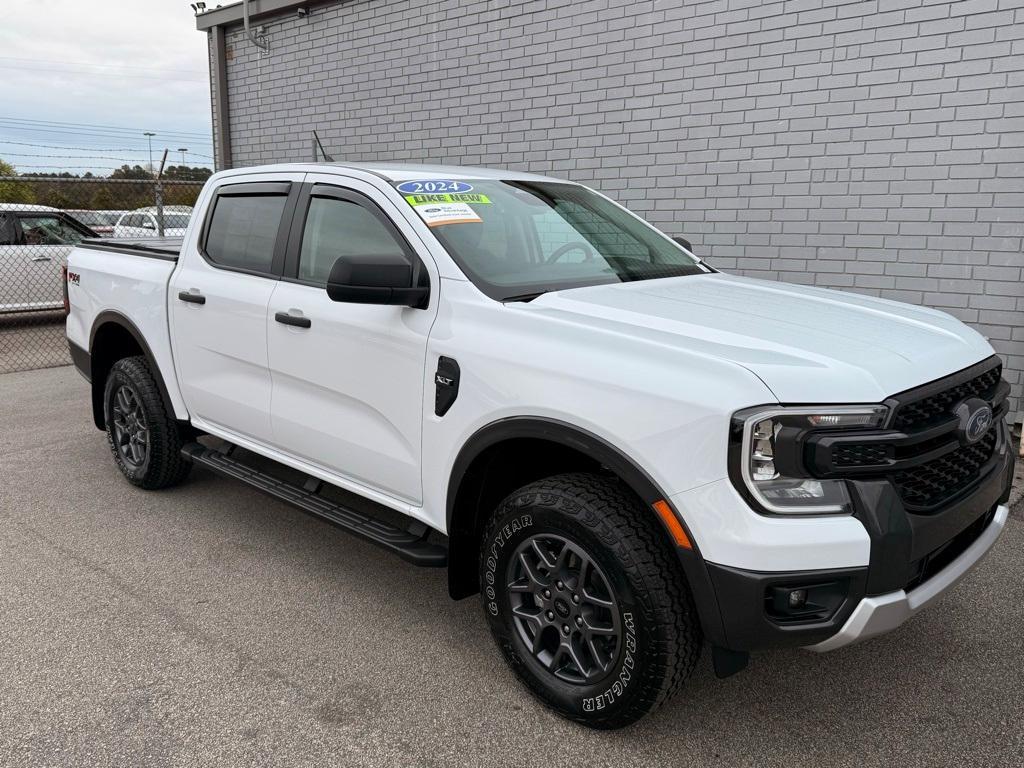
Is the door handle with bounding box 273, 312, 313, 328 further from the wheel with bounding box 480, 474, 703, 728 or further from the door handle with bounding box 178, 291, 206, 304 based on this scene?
the wheel with bounding box 480, 474, 703, 728

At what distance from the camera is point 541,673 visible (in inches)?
106

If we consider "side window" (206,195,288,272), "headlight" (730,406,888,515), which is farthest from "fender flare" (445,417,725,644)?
"side window" (206,195,288,272)

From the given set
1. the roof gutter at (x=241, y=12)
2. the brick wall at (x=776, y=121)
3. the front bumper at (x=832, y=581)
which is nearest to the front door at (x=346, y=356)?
the front bumper at (x=832, y=581)

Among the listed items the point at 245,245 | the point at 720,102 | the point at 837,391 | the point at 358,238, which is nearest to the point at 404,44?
the point at 720,102

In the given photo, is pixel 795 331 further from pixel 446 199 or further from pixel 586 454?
pixel 446 199

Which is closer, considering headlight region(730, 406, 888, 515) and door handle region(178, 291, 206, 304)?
headlight region(730, 406, 888, 515)

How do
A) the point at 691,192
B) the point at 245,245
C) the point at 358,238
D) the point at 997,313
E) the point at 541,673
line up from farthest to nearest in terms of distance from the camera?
the point at 691,192, the point at 997,313, the point at 245,245, the point at 358,238, the point at 541,673

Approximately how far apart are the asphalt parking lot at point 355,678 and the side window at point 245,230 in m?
1.43

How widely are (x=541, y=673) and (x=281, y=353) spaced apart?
176cm

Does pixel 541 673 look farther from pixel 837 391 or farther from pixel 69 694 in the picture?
pixel 69 694

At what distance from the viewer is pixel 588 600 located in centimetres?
250

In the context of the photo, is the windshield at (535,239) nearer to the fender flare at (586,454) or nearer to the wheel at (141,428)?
the fender flare at (586,454)

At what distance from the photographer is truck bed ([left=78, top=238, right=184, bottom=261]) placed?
454cm

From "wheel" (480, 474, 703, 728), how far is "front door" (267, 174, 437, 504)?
53 centimetres
